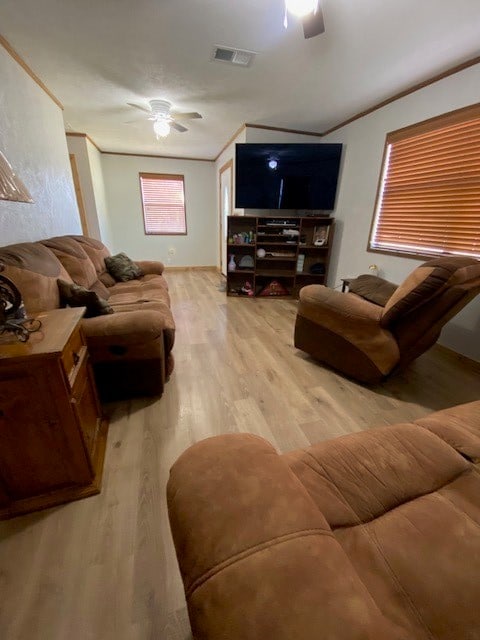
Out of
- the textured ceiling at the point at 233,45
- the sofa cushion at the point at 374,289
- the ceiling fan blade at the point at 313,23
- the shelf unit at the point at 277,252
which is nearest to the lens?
→ the ceiling fan blade at the point at 313,23

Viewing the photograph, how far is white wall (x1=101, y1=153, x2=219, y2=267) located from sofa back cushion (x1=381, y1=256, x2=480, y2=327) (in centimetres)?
479

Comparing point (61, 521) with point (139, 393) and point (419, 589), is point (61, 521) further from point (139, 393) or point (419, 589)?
point (419, 589)

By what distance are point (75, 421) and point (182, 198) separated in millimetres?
5365

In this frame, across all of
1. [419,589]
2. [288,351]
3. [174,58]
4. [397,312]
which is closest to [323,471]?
[419,589]

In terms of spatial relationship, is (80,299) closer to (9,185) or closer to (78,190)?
(9,185)

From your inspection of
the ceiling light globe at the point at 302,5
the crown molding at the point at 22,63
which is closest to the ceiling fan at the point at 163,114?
the crown molding at the point at 22,63

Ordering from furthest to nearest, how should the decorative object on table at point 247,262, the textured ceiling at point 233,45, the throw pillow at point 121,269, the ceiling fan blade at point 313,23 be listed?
the decorative object on table at point 247,262, the throw pillow at point 121,269, the textured ceiling at point 233,45, the ceiling fan blade at point 313,23

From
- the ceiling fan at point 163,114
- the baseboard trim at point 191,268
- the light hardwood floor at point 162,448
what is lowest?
the light hardwood floor at point 162,448

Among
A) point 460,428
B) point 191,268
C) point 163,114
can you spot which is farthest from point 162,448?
point 191,268

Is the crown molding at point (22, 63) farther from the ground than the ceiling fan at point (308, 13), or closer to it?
farther from the ground

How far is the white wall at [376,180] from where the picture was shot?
221 centimetres

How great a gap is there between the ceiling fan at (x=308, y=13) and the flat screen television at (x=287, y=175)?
217 cm

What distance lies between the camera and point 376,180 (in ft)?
9.89

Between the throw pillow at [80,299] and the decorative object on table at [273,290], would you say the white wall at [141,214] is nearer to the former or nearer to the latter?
the decorative object on table at [273,290]
